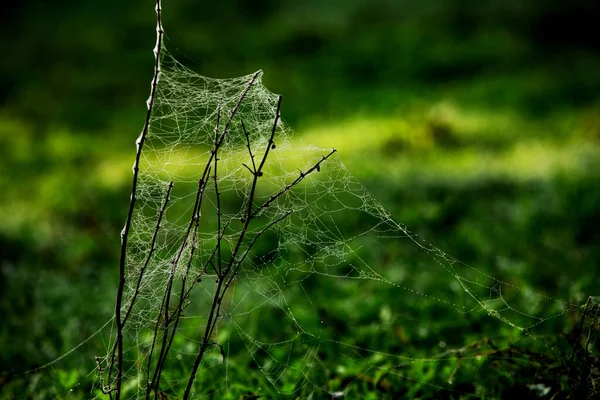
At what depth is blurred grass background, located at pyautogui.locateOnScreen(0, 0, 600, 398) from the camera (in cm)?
370

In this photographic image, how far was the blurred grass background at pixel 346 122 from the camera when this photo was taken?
3.70 m

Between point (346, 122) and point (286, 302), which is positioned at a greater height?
point (346, 122)

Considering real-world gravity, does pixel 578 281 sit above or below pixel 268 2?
below

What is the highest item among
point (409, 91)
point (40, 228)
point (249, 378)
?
point (409, 91)

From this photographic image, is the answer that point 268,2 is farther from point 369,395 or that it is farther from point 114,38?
point 369,395

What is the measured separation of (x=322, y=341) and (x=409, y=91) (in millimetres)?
6891

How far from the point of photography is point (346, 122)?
7.41 m

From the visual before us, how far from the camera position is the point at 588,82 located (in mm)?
8125

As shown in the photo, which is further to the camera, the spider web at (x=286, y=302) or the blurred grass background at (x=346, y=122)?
the blurred grass background at (x=346, y=122)

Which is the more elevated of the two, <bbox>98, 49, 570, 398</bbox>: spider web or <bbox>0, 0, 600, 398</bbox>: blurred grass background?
<bbox>0, 0, 600, 398</bbox>: blurred grass background

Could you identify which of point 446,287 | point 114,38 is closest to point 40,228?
point 446,287

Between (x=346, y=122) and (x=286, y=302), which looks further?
(x=346, y=122)

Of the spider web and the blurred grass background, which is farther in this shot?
the blurred grass background

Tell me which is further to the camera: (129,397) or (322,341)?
(322,341)
